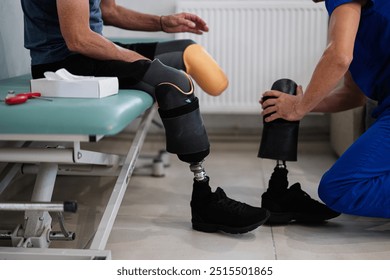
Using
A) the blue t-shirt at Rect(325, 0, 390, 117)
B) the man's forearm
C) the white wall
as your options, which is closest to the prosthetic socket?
the blue t-shirt at Rect(325, 0, 390, 117)

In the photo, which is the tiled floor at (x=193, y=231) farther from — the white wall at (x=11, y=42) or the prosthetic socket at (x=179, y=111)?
the white wall at (x=11, y=42)

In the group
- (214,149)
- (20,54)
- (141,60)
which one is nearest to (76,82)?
(141,60)

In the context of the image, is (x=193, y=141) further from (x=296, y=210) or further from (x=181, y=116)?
(x=296, y=210)

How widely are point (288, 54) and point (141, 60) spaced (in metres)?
1.87

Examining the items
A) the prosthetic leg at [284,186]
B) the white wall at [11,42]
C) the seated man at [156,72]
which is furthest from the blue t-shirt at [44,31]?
the prosthetic leg at [284,186]

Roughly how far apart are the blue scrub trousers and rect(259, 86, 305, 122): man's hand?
244 millimetres

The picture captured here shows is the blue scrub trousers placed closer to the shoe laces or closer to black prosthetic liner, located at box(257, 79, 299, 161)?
black prosthetic liner, located at box(257, 79, 299, 161)

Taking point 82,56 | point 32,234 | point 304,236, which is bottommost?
point 304,236

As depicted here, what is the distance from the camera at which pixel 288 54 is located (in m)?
3.87

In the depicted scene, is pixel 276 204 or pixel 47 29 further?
pixel 276 204

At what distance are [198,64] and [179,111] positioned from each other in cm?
49
